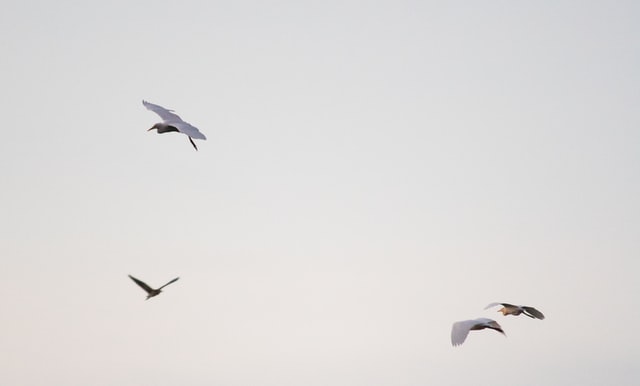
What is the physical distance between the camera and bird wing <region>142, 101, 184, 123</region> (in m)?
49.6

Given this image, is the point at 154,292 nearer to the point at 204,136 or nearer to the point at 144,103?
the point at 204,136

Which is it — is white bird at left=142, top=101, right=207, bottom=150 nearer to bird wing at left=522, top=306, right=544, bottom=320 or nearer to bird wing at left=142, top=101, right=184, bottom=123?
bird wing at left=142, top=101, right=184, bottom=123

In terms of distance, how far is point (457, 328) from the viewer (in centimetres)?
4781

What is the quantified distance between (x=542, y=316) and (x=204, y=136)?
20.6 meters

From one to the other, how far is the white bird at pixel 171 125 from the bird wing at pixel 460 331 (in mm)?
15594

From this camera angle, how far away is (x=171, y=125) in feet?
159

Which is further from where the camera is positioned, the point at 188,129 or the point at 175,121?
the point at 175,121

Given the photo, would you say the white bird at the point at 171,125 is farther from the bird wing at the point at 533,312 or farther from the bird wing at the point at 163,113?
the bird wing at the point at 533,312

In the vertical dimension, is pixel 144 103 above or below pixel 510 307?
above

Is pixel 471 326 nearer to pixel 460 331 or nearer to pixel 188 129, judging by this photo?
pixel 460 331

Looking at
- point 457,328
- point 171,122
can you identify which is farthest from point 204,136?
point 457,328

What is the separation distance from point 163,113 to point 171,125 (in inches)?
129

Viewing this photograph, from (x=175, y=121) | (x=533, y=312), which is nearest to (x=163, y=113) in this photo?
(x=175, y=121)

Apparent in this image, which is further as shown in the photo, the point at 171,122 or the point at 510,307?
the point at 510,307
